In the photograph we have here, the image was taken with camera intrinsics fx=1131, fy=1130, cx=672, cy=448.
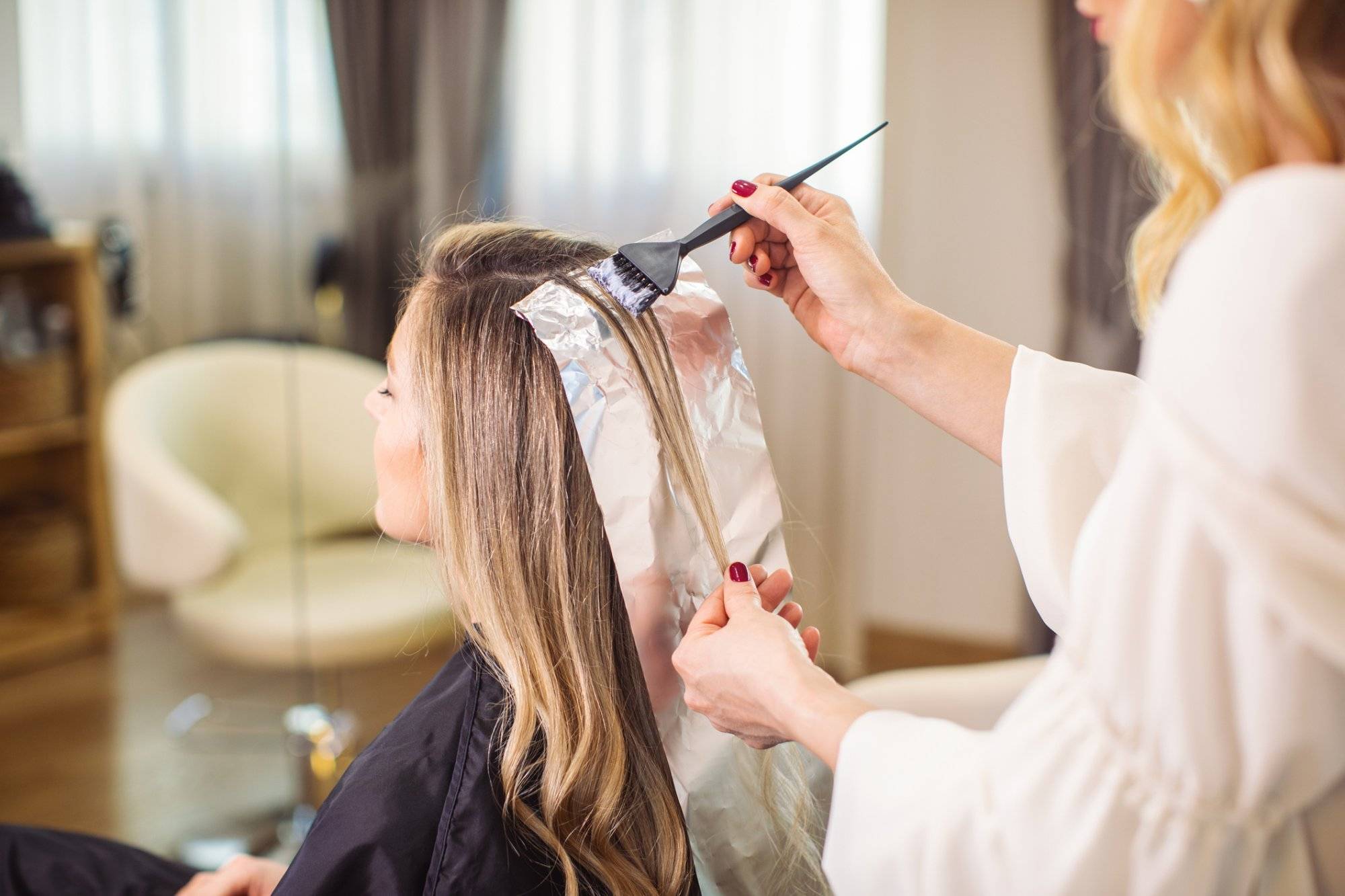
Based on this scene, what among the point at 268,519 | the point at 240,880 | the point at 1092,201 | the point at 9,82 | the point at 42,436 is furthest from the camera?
the point at 1092,201

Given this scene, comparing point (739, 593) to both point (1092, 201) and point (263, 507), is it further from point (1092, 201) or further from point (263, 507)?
point (1092, 201)

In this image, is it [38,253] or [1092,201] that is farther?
[1092,201]

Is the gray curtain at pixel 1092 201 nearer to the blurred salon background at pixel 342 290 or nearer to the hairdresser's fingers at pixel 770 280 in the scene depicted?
the blurred salon background at pixel 342 290

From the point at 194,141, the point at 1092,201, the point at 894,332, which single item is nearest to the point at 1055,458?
the point at 894,332

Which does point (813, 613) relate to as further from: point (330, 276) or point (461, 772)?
point (461, 772)

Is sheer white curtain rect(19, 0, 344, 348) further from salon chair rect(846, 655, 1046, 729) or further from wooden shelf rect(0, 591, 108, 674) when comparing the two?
salon chair rect(846, 655, 1046, 729)

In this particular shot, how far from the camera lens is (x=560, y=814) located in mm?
904

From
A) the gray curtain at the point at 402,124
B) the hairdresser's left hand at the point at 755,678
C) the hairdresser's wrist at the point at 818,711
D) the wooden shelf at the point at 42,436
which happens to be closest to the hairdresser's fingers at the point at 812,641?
the hairdresser's left hand at the point at 755,678

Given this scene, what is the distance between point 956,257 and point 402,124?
4.21 feet

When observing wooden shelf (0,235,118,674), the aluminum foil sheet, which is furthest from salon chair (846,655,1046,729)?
wooden shelf (0,235,118,674)

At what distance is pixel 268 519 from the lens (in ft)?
6.97

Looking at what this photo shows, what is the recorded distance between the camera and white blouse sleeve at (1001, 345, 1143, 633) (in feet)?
2.79

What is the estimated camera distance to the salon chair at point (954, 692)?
1.40 m

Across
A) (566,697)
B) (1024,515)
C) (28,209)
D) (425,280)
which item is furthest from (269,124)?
(1024,515)
